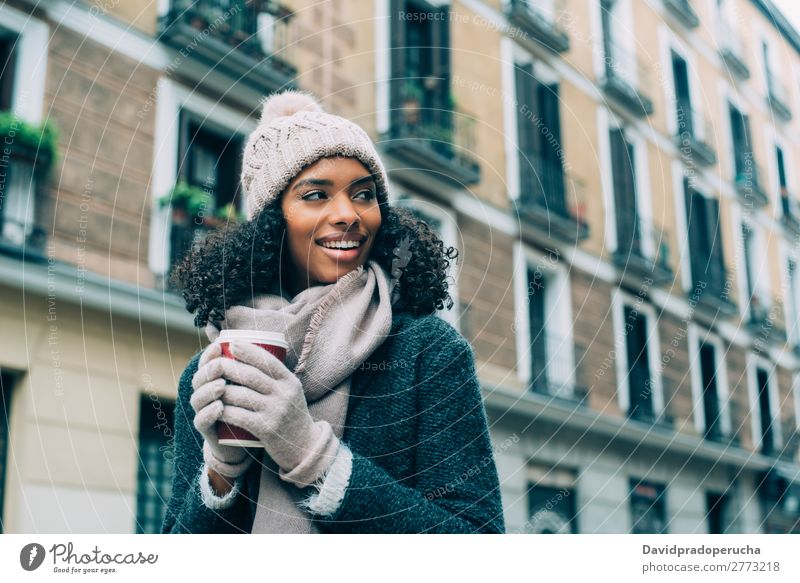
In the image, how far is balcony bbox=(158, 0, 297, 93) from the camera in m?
4.49

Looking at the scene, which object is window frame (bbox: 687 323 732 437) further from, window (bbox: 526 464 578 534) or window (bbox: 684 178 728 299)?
window (bbox: 526 464 578 534)

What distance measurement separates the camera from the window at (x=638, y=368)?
6410mm

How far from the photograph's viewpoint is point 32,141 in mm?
→ 3895

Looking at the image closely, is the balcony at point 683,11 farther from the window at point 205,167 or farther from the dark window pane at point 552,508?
the dark window pane at point 552,508

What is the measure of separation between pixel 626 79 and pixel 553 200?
0.77m

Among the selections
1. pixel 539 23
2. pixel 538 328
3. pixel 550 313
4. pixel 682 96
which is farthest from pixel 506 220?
pixel 682 96

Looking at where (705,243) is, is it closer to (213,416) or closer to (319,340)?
(319,340)

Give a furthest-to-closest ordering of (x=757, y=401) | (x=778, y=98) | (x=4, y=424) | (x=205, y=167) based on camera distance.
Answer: (x=757, y=401), (x=778, y=98), (x=205, y=167), (x=4, y=424)

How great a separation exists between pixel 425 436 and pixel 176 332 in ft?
11.5

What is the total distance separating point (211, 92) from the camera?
4.75m

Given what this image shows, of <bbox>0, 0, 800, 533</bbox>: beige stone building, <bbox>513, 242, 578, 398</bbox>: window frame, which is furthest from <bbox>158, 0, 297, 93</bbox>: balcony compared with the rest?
<bbox>513, 242, 578, 398</bbox>: window frame

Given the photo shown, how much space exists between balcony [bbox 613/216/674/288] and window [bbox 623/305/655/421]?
0.24m

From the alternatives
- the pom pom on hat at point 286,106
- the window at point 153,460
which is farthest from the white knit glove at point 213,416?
the window at point 153,460
